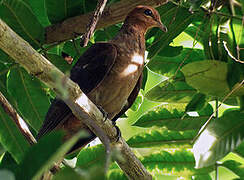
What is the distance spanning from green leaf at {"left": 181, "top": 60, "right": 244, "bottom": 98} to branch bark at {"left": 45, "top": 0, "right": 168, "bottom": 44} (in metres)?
0.78

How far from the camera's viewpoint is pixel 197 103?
3.01 m

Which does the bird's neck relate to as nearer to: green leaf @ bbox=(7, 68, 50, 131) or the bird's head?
the bird's head

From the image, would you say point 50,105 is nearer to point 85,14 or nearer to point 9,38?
point 85,14

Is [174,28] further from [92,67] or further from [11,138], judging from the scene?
[11,138]

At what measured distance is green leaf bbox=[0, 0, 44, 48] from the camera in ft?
9.59

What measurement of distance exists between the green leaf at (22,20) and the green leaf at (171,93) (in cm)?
85

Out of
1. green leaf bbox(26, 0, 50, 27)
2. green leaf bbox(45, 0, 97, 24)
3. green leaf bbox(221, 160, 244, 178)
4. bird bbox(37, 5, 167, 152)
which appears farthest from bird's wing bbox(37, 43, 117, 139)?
green leaf bbox(221, 160, 244, 178)

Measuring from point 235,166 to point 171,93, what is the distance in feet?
2.22

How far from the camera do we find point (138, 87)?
11.6 feet

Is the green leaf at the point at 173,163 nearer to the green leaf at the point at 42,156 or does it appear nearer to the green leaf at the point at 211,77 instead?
the green leaf at the point at 211,77

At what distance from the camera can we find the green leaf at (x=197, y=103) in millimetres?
2996

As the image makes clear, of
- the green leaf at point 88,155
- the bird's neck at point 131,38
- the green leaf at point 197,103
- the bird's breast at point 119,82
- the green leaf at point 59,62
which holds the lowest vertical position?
the green leaf at point 88,155

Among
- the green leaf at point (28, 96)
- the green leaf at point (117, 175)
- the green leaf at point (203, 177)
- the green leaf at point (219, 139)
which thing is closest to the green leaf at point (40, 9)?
the green leaf at point (28, 96)

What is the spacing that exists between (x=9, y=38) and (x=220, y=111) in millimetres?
1941
